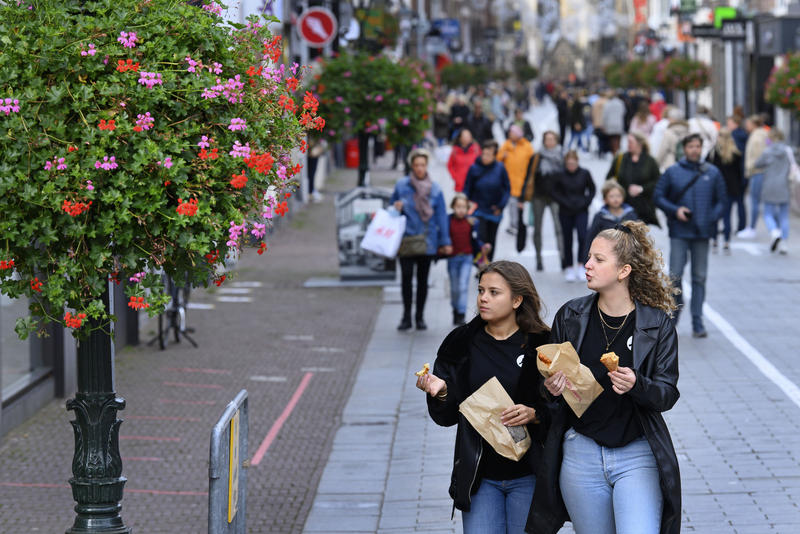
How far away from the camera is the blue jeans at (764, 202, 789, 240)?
19562mm

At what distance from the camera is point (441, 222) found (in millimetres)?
14016

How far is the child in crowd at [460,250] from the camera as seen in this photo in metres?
14.2

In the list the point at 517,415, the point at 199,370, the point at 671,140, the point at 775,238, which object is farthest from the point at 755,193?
the point at 517,415

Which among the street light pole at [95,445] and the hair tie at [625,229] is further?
the street light pole at [95,445]

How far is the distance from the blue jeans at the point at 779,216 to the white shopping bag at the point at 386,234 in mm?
7264

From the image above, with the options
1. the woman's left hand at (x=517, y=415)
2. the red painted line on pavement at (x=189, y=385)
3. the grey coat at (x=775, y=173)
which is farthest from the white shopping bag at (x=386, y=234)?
the woman's left hand at (x=517, y=415)

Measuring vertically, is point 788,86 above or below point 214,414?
above

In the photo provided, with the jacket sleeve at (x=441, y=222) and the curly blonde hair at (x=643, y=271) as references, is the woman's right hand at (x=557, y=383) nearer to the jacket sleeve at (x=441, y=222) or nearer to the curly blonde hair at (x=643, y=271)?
the curly blonde hair at (x=643, y=271)

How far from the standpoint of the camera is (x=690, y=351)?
12.8 m

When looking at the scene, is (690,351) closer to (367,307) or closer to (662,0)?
(367,307)

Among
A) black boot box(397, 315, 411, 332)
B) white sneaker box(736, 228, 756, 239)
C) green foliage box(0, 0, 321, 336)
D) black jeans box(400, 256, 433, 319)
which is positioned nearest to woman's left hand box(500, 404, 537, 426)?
green foliage box(0, 0, 321, 336)

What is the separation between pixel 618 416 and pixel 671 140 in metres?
16.3

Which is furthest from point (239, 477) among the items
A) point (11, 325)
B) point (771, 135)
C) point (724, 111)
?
point (724, 111)

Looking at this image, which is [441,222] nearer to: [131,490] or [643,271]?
[131,490]
